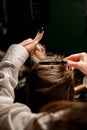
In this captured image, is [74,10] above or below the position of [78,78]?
above

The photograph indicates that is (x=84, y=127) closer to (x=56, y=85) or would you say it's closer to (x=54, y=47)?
(x=56, y=85)

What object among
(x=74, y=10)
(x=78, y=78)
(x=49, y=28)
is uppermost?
(x=74, y=10)

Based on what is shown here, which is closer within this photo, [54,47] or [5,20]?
[54,47]

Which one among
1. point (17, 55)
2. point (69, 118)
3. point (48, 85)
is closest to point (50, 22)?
point (48, 85)

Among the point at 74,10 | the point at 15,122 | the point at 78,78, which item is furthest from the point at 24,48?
the point at 74,10

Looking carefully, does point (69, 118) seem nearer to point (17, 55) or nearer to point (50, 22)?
point (17, 55)

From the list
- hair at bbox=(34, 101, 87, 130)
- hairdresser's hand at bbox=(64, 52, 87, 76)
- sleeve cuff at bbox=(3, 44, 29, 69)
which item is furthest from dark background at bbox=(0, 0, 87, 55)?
hair at bbox=(34, 101, 87, 130)

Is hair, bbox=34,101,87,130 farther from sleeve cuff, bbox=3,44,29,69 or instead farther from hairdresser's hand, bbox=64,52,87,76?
hairdresser's hand, bbox=64,52,87,76

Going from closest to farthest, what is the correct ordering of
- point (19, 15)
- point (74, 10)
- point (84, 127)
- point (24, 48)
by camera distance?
1. point (84, 127)
2. point (24, 48)
3. point (74, 10)
4. point (19, 15)

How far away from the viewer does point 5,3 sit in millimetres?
4590

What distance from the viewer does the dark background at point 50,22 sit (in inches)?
147

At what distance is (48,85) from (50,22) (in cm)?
234

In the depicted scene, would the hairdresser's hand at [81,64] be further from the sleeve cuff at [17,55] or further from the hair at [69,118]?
the hair at [69,118]

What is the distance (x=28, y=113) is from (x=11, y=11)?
12.2 feet
